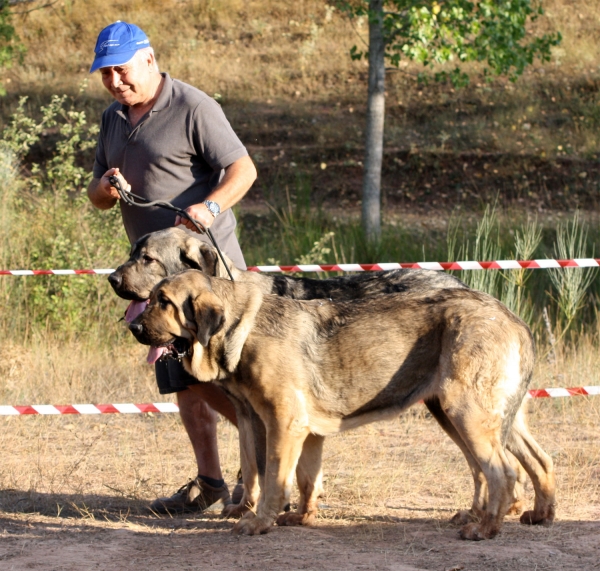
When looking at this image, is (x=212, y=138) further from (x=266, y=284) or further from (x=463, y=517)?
(x=463, y=517)

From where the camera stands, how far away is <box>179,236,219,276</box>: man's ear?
16.1ft

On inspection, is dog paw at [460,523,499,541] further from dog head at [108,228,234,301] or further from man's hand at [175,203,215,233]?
man's hand at [175,203,215,233]

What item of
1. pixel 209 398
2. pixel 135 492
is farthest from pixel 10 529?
pixel 209 398

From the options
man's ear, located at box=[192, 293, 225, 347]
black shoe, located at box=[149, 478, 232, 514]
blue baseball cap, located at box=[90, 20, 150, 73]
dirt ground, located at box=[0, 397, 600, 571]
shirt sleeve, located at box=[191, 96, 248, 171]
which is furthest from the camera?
black shoe, located at box=[149, 478, 232, 514]

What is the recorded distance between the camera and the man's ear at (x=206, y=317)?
446 centimetres

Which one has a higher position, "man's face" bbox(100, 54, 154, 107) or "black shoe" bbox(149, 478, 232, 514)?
"man's face" bbox(100, 54, 154, 107)

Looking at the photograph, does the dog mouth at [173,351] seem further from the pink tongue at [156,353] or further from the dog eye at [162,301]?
the dog eye at [162,301]

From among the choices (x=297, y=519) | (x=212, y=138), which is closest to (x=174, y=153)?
(x=212, y=138)

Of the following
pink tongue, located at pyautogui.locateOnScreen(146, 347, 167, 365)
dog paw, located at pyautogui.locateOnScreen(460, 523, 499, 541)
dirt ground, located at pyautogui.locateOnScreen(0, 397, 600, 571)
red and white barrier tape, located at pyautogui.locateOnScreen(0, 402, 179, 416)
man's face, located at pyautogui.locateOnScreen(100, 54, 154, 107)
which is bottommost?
dirt ground, located at pyautogui.locateOnScreen(0, 397, 600, 571)

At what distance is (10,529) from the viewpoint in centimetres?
501

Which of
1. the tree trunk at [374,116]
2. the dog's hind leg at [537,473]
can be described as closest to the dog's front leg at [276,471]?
the dog's hind leg at [537,473]

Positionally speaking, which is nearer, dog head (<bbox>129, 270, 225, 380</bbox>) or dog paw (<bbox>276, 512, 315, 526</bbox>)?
dog head (<bbox>129, 270, 225, 380</bbox>)

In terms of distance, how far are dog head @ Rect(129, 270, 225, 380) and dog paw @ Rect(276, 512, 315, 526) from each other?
47.9 inches

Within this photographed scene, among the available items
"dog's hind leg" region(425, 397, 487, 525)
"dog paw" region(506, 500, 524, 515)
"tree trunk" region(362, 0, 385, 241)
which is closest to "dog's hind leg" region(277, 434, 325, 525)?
"dog's hind leg" region(425, 397, 487, 525)
